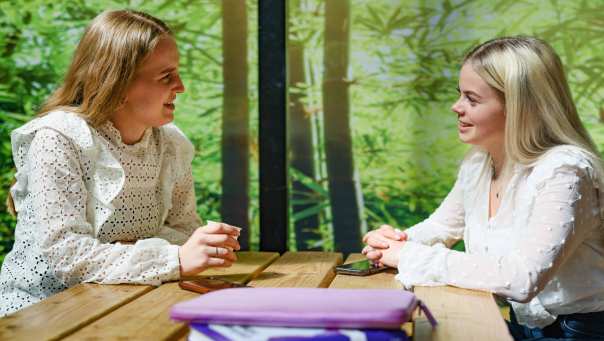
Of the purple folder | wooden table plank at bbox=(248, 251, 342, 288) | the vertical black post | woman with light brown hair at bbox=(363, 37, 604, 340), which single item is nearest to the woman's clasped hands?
woman with light brown hair at bbox=(363, 37, 604, 340)

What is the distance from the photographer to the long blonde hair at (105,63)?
2400 mm

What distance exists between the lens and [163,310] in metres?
1.72

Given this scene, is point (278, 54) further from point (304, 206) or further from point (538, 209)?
point (538, 209)

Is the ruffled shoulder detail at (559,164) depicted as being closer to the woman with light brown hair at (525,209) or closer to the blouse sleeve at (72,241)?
the woman with light brown hair at (525,209)

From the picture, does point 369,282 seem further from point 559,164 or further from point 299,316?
point 299,316

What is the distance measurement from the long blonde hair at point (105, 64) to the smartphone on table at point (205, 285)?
2.18ft

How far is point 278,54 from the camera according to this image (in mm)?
3301

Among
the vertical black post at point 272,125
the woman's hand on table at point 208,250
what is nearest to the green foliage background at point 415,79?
the vertical black post at point 272,125

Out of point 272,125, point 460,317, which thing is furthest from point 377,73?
point 460,317

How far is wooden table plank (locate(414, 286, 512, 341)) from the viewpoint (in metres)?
1.48

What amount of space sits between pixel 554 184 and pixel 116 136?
129 centimetres

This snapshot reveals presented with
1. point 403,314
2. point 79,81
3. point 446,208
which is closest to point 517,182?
point 446,208

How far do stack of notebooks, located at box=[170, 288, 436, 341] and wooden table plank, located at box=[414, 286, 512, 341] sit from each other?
0.64 ft

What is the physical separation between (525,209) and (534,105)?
1.09ft
